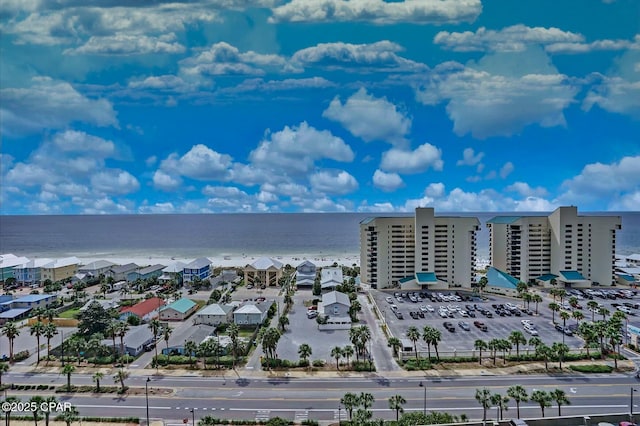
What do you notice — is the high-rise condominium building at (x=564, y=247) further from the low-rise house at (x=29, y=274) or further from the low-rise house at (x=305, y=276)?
the low-rise house at (x=29, y=274)

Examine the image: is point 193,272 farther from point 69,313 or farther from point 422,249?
point 422,249

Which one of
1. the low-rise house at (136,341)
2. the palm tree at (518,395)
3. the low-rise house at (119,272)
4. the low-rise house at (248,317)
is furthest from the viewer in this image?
the low-rise house at (119,272)

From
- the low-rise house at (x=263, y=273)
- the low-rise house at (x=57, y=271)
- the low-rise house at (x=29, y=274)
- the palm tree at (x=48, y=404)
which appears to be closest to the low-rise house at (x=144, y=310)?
the low-rise house at (x=263, y=273)

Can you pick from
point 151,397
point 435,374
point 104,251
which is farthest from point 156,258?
point 435,374

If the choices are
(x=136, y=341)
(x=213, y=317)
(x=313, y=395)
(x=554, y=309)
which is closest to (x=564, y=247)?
(x=554, y=309)

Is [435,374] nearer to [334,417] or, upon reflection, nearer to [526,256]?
[334,417]

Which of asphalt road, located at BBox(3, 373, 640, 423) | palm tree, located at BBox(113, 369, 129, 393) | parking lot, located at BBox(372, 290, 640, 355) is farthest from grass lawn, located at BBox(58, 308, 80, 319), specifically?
parking lot, located at BBox(372, 290, 640, 355)

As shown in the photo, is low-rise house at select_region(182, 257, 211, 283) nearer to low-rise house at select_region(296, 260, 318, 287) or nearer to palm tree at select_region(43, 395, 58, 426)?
low-rise house at select_region(296, 260, 318, 287)
